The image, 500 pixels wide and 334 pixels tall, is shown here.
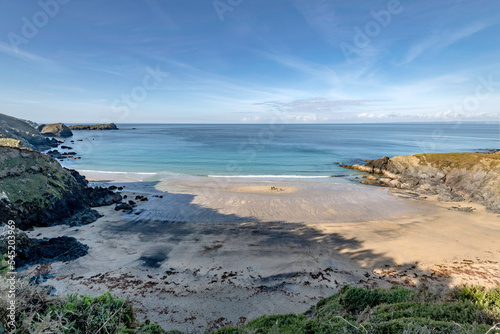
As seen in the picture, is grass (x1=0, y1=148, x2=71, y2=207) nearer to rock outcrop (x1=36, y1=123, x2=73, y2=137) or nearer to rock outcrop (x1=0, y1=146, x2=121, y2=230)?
rock outcrop (x1=0, y1=146, x2=121, y2=230)

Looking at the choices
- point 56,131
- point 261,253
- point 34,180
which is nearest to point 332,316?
point 261,253

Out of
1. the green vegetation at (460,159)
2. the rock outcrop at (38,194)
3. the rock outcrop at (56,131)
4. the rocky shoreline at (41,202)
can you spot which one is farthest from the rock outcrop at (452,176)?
the rock outcrop at (56,131)

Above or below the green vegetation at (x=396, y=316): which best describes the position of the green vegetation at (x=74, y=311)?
above

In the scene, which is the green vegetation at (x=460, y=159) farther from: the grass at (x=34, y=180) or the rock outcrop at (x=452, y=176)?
the grass at (x=34, y=180)

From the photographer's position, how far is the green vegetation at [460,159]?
26.2 meters

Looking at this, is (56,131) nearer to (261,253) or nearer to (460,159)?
(261,253)

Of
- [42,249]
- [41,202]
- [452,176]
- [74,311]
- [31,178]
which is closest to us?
[74,311]

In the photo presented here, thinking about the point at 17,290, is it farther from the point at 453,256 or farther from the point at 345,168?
the point at 345,168

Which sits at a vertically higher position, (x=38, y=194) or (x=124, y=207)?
(x=38, y=194)

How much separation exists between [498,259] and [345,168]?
30.2m

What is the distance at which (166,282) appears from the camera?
33.9 feet

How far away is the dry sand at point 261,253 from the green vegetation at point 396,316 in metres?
2.99

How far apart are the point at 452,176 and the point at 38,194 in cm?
4130

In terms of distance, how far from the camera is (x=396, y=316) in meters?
4.94
